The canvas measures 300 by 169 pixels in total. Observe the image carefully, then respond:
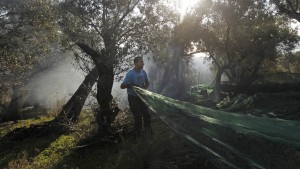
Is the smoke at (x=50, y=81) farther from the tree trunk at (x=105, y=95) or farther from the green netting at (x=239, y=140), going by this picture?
the green netting at (x=239, y=140)

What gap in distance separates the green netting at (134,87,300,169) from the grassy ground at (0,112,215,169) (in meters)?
0.97

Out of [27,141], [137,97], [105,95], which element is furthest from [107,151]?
[27,141]

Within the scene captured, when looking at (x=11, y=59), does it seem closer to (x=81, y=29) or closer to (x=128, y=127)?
(x=81, y=29)

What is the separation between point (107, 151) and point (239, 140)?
4.59 m

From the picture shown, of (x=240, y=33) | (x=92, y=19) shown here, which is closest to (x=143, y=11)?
(x=92, y=19)

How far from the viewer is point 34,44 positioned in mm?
14883

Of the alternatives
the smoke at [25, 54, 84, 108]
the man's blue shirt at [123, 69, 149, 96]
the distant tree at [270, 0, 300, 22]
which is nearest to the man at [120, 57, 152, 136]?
the man's blue shirt at [123, 69, 149, 96]

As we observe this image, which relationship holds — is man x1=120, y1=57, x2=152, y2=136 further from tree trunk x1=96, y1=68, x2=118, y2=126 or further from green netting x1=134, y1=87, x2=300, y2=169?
green netting x1=134, y1=87, x2=300, y2=169

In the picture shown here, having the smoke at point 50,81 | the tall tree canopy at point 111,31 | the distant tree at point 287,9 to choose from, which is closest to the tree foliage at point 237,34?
the distant tree at point 287,9

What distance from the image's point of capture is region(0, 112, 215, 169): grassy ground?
7.01m

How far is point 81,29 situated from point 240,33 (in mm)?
17585

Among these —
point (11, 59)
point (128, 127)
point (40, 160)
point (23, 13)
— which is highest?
point (23, 13)

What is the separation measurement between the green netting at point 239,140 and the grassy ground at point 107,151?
97 cm

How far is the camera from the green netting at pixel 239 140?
15.5 feet
